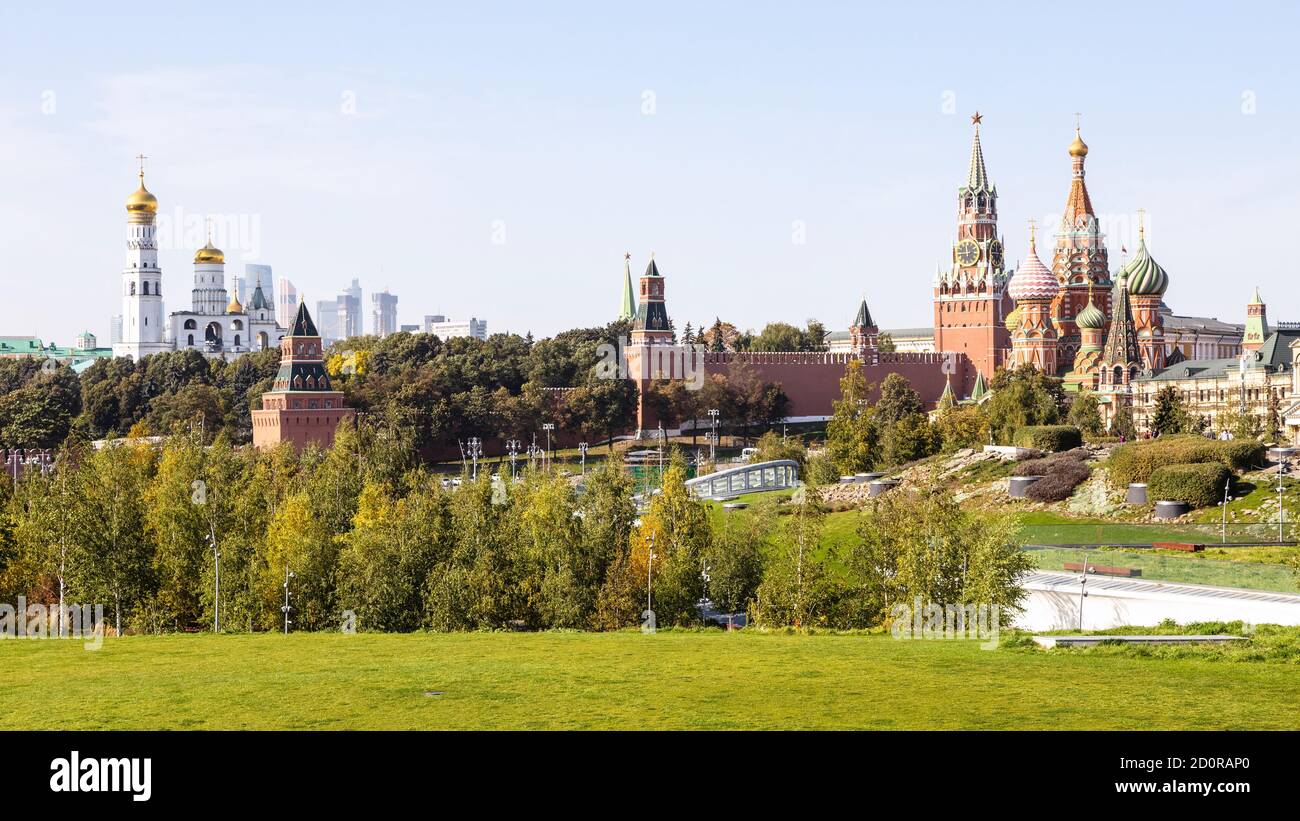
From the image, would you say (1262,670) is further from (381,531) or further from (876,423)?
(876,423)

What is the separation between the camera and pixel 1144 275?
321 feet

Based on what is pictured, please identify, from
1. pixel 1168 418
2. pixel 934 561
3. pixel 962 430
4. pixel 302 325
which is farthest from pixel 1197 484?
pixel 302 325

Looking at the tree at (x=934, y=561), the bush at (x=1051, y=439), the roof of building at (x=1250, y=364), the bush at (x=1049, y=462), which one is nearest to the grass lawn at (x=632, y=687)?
the tree at (x=934, y=561)

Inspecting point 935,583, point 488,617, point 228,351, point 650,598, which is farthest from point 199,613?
point 228,351

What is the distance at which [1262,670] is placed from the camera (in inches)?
801

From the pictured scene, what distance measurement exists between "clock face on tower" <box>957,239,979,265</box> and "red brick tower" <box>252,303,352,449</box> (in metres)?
49.7

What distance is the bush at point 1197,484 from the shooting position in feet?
157

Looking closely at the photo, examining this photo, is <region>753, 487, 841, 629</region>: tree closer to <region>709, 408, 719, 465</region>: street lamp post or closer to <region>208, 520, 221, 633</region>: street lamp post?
<region>208, 520, 221, 633</region>: street lamp post

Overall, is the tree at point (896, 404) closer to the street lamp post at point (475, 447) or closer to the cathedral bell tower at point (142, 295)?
the street lamp post at point (475, 447)

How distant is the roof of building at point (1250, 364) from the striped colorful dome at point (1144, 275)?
9155 mm

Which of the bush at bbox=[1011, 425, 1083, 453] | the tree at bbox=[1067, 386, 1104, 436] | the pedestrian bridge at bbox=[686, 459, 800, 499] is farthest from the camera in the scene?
the tree at bbox=[1067, 386, 1104, 436]

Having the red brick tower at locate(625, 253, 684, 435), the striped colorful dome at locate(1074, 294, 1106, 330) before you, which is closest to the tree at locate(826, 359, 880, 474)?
the red brick tower at locate(625, 253, 684, 435)

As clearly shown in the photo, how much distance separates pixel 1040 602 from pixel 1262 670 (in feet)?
34.8

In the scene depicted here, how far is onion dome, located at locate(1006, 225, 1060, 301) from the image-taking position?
342 ft
